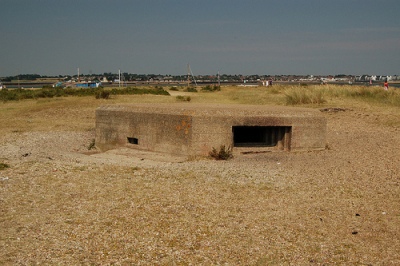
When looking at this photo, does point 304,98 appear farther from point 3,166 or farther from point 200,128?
point 3,166

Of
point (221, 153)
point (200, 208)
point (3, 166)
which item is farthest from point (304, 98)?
point (200, 208)

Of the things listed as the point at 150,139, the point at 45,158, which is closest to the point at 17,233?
the point at 45,158

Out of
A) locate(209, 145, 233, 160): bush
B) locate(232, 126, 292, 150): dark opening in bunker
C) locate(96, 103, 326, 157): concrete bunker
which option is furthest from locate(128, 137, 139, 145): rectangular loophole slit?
locate(232, 126, 292, 150): dark opening in bunker

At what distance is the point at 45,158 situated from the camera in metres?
7.91

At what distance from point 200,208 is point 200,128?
3059mm

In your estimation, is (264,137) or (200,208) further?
(264,137)

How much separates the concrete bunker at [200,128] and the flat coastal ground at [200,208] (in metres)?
0.30

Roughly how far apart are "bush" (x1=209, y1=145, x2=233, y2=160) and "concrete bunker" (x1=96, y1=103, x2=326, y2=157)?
9 centimetres

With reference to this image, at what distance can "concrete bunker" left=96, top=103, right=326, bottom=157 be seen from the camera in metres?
8.26

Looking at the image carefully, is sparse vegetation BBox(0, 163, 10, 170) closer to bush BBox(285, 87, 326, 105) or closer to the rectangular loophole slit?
the rectangular loophole slit

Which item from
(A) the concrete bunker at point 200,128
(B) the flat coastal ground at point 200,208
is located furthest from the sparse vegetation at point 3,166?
(A) the concrete bunker at point 200,128

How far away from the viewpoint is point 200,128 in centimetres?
823

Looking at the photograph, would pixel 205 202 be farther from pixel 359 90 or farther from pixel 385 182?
pixel 359 90

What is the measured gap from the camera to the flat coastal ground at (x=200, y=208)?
4086 millimetres
